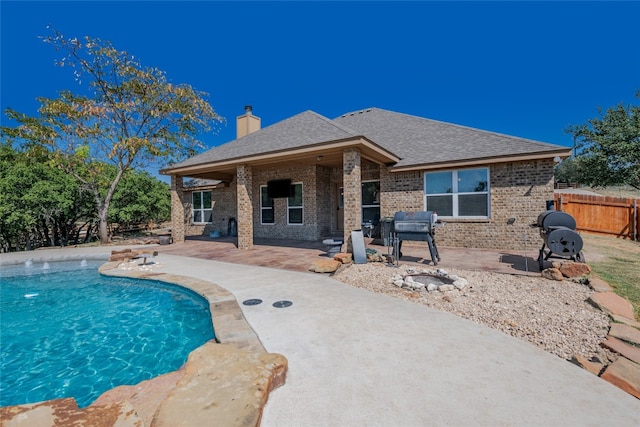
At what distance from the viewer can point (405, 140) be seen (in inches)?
440

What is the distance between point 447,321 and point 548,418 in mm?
1664

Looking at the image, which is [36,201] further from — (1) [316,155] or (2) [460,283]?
(2) [460,283]

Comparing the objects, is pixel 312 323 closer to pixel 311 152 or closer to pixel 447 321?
pixel 447 321

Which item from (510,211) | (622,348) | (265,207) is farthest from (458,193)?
(265,207)

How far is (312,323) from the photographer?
3527 millimetres

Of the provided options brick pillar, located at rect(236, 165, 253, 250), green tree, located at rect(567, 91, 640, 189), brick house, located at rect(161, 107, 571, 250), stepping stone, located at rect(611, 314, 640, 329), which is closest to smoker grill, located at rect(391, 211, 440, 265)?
brick house, located at rect(161, 107, 571, 250)

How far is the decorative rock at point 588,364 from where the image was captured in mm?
2443

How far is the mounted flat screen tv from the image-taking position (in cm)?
1255

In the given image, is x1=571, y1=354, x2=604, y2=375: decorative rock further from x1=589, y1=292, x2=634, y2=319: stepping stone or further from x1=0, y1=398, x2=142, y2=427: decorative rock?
x1=0, y1=398, x2=142, y2=427: decorative rock

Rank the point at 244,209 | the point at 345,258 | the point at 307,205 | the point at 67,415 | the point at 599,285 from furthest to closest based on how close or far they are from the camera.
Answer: the point at 307,205 < the point at 244,209 < the point at 345,258 < the point at 599,285 < the point at 67,415

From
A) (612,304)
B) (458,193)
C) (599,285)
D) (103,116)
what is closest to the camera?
(612,304)

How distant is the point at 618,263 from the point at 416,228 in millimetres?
5027

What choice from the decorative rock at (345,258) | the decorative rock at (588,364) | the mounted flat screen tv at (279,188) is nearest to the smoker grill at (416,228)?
the decorative rock at (345,258)

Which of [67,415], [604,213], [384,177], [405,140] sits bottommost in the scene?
[67,415]
